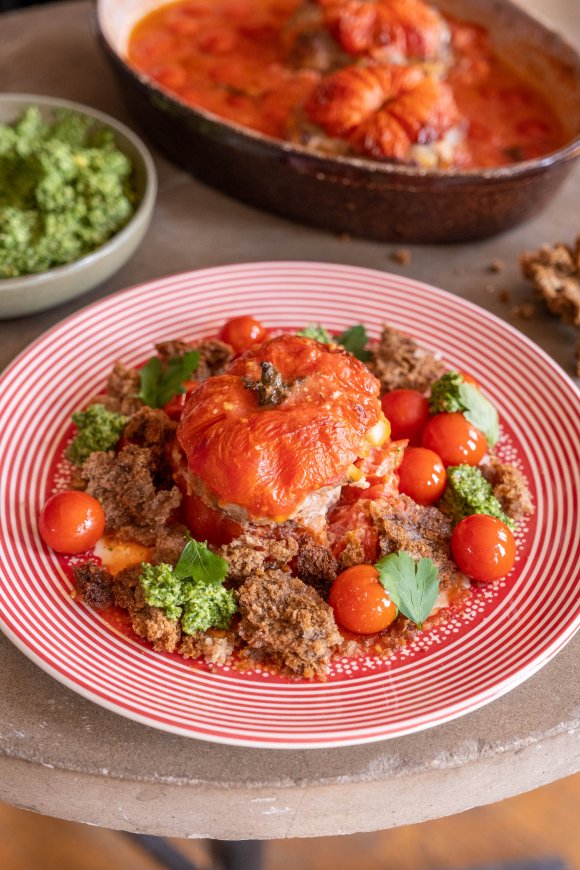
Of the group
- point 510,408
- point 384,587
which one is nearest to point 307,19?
point 510,408

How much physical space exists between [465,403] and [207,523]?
89 cm

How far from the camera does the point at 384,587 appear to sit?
2.40 m

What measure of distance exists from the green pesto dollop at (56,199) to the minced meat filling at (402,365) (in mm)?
1193

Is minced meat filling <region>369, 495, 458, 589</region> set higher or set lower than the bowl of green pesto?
higher

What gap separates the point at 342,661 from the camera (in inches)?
93.2

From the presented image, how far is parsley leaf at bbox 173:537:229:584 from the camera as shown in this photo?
7.87 feet

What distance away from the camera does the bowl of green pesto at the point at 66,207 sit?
3330mm

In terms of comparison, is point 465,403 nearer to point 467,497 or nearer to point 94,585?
point 467,497

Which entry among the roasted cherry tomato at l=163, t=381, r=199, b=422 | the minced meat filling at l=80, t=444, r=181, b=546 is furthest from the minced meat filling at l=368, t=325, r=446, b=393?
the minced meat filling at l=80, t=444, r=181, b=546

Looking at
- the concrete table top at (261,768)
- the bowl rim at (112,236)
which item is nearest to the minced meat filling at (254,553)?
the concrete table top at (261,768)

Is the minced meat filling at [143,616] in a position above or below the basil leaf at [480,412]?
below

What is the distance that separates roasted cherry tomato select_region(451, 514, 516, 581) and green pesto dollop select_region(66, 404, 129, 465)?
1.07 metres

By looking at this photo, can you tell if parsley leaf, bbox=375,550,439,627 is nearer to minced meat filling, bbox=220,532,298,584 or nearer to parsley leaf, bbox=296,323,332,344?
minced meat filling, bbox=220,532,298,584

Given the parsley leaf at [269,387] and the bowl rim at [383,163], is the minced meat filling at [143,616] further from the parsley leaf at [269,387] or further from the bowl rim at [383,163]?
the bowl rim at [383,163]
